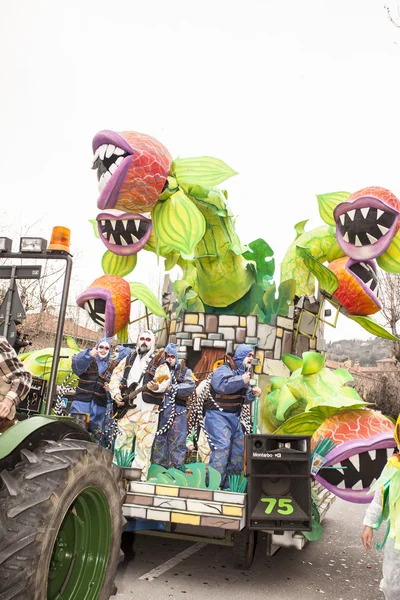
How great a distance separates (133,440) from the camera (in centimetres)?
552

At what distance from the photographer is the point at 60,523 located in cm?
238

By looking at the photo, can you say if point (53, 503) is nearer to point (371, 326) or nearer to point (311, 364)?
point (311, 364)

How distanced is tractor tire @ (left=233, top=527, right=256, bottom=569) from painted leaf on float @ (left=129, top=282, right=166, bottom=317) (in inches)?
126

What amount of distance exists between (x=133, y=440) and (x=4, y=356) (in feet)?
9.93

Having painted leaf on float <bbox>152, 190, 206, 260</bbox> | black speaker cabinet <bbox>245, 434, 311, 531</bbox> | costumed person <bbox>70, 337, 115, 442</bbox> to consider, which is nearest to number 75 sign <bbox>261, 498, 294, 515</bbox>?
black speaker cabinet <bbox>245, 434, 311, 531</bbox>

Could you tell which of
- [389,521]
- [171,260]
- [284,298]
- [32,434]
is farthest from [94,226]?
[389,521]

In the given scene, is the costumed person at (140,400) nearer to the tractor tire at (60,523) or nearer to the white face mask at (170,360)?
the white face mask at (170,360)

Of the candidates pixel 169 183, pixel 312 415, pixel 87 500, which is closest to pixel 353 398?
pixel 312 415

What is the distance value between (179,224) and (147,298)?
1426mm

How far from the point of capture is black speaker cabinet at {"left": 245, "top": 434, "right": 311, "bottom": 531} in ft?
14.2

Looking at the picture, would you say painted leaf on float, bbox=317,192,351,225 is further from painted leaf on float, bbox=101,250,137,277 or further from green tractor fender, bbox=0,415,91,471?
green tractor fender, bbox=0,415,91,471

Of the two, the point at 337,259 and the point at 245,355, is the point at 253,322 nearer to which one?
the point at 245,355

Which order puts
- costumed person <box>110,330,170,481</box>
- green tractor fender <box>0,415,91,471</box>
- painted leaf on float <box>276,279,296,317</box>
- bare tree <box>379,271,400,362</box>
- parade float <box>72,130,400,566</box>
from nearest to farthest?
1. green tractor fender <box>0,415,91,471</box>
2. parade float <box>72,130,400,566</box>
3. costumed person <box>110,330,170,481</box>
4. painted leaf on float <box>276,279,296,317</box>
5. bare tree <box>379,271,400,362</box>

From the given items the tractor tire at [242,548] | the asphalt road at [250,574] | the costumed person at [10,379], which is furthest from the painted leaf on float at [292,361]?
the costumed person at [10,379]
